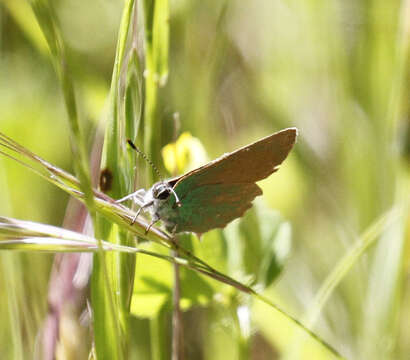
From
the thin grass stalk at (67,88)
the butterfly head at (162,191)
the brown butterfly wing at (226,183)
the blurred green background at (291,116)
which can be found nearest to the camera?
the thin grass stalk at (67,88)

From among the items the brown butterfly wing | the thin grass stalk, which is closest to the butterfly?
the brown butterfly wing

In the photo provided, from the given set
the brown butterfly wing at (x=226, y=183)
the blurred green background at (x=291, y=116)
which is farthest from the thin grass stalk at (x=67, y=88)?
the blurred green background at (x=291, y=116)

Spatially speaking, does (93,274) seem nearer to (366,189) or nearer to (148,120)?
(148,120)

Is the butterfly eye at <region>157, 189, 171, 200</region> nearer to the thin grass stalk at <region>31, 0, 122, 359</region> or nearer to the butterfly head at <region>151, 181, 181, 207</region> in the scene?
the butterfly head at <region>151, 181, 181, 207</region>

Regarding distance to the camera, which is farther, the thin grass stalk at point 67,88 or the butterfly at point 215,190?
the butterfly at point 215,190

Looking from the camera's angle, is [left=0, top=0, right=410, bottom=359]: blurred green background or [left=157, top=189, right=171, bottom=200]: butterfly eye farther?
Answer: [left=0, top=0, right=410, bottom=359]: blurred green background

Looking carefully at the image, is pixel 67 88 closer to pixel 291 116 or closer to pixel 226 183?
pixel 226 183

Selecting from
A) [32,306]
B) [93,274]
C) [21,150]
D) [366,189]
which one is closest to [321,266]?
[366,189]

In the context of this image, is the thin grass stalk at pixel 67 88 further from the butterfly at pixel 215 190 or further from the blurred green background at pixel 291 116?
the blurred green background at pixel 291 116
